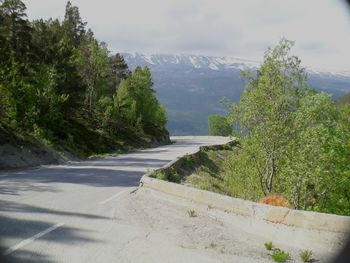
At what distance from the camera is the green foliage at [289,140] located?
54.2ft

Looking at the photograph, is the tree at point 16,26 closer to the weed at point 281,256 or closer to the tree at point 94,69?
the tree at point 94,69

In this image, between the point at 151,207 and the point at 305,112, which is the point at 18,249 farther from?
the point at 305,112

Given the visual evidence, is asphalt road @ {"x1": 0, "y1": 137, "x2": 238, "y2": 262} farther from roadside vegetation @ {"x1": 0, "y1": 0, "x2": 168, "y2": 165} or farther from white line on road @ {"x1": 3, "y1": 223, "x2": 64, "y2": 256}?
roadside vegetation @ {"x1": 0, "y1": 0, "x2": 168, "y2": 165}

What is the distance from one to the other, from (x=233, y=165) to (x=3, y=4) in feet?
97.6

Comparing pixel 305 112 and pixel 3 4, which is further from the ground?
pixel 3 4

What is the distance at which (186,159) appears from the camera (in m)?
32.2

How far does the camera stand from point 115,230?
33.0ft

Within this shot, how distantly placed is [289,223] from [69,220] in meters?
4.93

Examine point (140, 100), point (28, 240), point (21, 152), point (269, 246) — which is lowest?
point (269, 246)

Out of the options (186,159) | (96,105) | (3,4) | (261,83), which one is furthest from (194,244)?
(96,105)

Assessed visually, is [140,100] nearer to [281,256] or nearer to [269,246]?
[269,246]

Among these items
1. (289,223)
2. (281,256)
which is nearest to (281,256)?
(281,256)

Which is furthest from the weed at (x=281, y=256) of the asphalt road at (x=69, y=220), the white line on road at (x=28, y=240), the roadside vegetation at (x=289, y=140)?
the roadside vegetation at (x=289, y=140)

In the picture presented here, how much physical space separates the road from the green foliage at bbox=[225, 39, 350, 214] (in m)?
5.68
